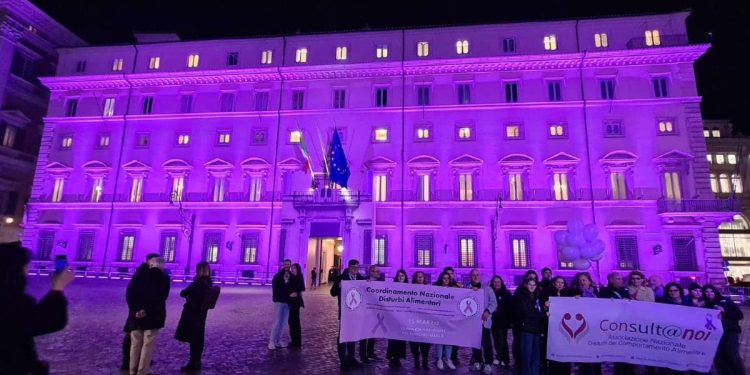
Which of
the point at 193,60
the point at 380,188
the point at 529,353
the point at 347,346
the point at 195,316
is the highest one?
the point at 193,60

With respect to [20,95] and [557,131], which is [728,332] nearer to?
[557,131]

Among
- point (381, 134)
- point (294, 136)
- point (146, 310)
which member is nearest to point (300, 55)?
point (294, 136)

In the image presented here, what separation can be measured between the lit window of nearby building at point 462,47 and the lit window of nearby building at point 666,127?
1435cm

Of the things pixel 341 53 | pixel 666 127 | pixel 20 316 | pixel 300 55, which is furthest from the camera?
A: pixel 300 55

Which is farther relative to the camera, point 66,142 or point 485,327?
point 66,142

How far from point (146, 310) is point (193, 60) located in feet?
107

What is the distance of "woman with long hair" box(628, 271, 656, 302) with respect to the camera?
8422 mm

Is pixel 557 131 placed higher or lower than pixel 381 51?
lower

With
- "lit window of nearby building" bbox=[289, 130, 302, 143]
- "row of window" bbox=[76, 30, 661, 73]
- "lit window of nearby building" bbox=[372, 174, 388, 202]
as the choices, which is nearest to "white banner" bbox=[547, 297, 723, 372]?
"lit window of nearby building" bbox=[372, 174, 388, 202]

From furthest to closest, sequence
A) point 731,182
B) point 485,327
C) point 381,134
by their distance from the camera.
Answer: point 731,182, point 381,134, point 485,327

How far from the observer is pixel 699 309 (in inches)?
299

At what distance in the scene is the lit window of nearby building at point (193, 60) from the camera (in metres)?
34.4

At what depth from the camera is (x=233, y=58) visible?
1345 inches

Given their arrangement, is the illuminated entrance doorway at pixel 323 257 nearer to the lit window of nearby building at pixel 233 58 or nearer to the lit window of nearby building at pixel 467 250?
the lit window of nearby building at pixel 467 250
